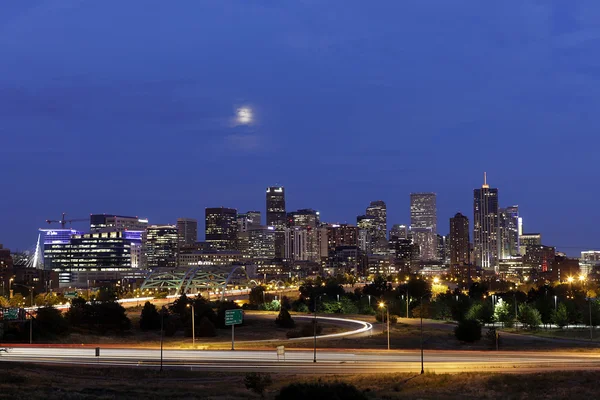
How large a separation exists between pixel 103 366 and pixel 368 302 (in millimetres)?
97811

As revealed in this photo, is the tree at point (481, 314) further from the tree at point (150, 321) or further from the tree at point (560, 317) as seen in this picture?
the tree at point (150, 321)

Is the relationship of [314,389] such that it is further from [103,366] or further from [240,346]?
[240,346]

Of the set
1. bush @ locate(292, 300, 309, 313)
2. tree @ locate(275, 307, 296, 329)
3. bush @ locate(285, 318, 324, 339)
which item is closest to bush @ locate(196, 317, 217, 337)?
bush @ locate(285, 318, 324, 339)

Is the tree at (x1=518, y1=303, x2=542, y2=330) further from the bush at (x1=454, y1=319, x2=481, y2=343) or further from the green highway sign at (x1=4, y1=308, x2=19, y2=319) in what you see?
the green highway sign at (x1=4, y1=308, x2=19, y2=319)

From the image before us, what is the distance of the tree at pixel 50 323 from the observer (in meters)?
91.6

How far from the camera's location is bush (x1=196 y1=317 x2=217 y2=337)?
98.4m

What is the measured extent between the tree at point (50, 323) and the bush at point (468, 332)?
52.8 m

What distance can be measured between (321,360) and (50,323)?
44.7m

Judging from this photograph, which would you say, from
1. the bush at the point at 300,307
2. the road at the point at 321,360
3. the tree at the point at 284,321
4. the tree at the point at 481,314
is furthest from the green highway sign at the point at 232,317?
the bush at the point at 300,307

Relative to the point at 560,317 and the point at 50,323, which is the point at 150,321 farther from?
the point at 560,317

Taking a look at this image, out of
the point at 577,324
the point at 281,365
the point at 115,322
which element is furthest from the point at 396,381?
the point at 577,324

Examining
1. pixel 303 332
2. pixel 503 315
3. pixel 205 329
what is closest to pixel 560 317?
Result: pixel 503 315

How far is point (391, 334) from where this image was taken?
98.8m

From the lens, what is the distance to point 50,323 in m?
93.3
